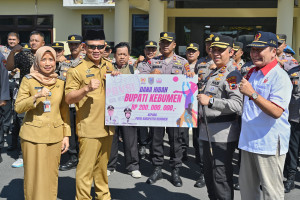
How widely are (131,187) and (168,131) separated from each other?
3.22 feet

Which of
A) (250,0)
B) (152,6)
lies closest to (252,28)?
(250,0)

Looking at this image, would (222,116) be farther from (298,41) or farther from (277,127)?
(298,41)

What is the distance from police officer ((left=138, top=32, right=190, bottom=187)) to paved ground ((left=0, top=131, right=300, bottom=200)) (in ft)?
0.57

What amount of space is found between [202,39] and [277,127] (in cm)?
1277

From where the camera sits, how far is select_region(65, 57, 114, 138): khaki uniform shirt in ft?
12.2

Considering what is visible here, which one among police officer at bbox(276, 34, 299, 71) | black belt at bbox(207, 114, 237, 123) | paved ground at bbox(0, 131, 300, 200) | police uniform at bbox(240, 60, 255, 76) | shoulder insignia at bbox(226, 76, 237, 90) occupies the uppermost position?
police officer at bbox(276, 34, 299, 71)

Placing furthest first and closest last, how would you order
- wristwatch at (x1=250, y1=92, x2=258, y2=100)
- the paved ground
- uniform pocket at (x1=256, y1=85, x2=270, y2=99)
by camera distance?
the paved ground → uniform pocket at (x1=256, y1=85, x2=270, y2=99) → wristwatch at (x1=250, y1=92, x2=258, y2=100)

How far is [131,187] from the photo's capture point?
4848 millimetres

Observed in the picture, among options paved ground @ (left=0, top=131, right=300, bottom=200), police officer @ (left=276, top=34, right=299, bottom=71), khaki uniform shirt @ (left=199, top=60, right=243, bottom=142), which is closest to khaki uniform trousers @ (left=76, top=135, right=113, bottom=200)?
paved ground @ (left=0, top=131, right=300, bottom=200)

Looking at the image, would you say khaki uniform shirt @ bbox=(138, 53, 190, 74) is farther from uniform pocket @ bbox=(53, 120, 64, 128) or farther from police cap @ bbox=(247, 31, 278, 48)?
police cap @ bbox=(247, 31, 278, 48)

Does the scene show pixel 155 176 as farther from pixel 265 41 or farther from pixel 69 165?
pixel 265 41

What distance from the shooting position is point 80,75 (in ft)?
12.2

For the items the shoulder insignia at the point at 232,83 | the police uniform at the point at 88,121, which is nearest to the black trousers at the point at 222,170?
the shoulder insignia at the point at 232,83

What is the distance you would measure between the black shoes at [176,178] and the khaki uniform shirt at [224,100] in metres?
1.47
